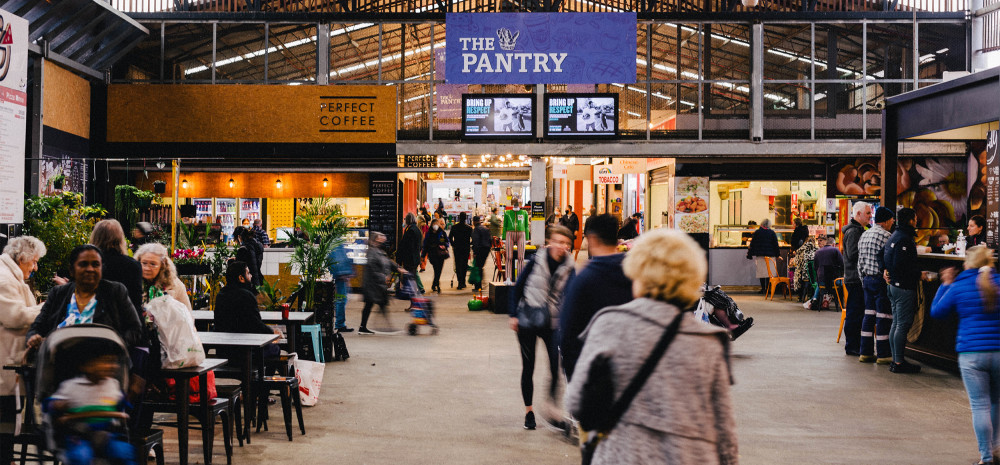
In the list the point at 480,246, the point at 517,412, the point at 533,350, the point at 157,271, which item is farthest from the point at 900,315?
the point at 480,246

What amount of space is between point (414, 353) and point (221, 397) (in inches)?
165

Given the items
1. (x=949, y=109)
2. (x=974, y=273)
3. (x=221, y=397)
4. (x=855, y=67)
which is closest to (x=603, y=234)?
(x=974, y=273)

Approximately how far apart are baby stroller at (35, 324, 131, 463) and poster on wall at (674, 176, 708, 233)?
15.5 metres

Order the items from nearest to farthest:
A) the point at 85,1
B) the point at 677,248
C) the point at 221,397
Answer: the point at 677,248 → the point at 221,397 → the point at 85,1

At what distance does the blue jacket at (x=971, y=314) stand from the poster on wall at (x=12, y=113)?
9.40 m

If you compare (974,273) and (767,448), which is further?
(767,448)

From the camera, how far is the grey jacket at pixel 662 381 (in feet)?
8.54

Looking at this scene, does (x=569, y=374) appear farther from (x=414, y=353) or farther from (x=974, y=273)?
(x=414, y=353)

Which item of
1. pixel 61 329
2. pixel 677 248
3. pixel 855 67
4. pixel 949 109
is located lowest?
pixel 61 329

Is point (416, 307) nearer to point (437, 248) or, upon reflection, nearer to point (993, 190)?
point (437, 248)

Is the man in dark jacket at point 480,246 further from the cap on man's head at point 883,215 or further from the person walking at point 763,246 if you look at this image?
the cap on man's head at point 883,215

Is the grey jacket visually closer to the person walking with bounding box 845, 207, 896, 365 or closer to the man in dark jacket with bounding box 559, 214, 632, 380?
the man in dark jacket with bounding box 559, 214, 632, 380

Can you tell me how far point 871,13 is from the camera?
1694 cm

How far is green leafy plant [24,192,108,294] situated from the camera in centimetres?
860
